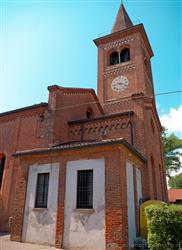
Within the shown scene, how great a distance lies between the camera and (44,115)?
13258 mm

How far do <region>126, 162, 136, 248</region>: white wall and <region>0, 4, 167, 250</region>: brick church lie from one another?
0.12 ft

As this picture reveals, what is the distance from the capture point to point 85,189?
28.3 ft

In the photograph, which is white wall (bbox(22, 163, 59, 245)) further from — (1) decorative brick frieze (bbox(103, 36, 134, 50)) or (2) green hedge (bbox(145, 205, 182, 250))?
(1) decorative brick frieze (bbox(103, 36, 134, 50))

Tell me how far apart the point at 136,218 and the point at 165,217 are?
3.20 m

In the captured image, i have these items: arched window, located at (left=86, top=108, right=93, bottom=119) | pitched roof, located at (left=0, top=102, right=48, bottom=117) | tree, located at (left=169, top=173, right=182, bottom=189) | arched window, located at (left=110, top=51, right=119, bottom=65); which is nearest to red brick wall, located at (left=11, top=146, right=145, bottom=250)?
pitched roof, located at (left=0, top=102, right=48, bottom=117)

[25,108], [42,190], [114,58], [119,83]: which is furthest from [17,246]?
[114,58]

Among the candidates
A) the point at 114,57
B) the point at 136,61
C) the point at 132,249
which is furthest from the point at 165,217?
the point at 114,57

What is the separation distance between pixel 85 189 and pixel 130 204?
6.74 ft

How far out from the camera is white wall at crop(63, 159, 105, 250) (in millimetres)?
7684

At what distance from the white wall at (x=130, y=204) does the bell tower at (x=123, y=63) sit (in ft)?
32.7

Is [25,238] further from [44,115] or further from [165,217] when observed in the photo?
[44,115]

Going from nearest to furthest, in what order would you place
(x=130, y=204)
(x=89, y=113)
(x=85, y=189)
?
(x=85, y=189) < (x=130, y=204) < (x=89, y=113)

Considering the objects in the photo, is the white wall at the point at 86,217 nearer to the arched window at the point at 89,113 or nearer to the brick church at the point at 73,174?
the brick church at the point at 73,174

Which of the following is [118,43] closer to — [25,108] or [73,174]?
[25,108]
